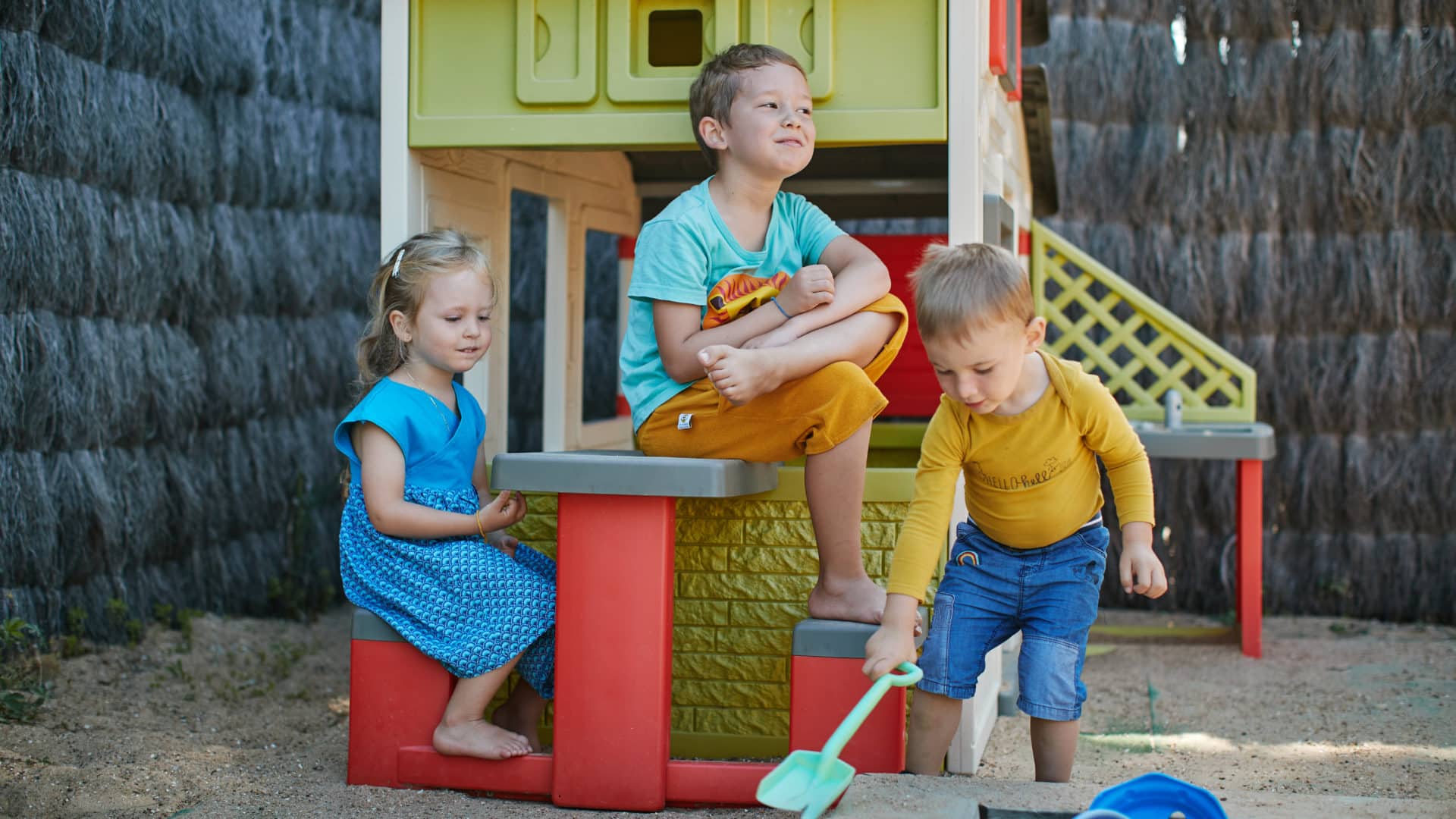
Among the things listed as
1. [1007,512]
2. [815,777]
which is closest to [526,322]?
[1007,512]

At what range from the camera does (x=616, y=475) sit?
2533mm

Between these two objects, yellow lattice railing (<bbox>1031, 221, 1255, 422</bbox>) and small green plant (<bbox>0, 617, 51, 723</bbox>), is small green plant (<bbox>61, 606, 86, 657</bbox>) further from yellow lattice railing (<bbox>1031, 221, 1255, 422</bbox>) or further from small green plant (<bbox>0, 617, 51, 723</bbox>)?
yellow lattice railing (<bbox>1031, 221, 1255, 422</bbox>)

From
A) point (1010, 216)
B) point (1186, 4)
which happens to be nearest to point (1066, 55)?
point (1186, 4)

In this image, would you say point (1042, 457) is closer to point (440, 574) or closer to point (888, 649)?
point (888, 649)

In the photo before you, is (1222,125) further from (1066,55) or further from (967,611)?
(967,611)

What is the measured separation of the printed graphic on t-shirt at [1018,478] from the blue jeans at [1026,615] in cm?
15

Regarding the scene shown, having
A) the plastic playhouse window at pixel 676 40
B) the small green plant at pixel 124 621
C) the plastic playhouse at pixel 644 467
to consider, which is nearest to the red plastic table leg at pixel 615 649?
the plastic playhouse at pixel 644 467

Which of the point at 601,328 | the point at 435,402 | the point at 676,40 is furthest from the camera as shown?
the point at 601,328

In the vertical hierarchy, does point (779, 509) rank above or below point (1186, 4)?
below

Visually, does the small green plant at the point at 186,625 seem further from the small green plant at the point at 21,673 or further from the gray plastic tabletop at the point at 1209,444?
the gray plastic tabletop at the point at 1209,444

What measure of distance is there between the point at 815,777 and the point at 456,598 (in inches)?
40.0

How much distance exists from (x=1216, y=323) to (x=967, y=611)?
10.7ft

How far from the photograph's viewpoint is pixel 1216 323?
212 inches

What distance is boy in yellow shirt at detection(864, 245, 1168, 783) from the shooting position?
2311mm
